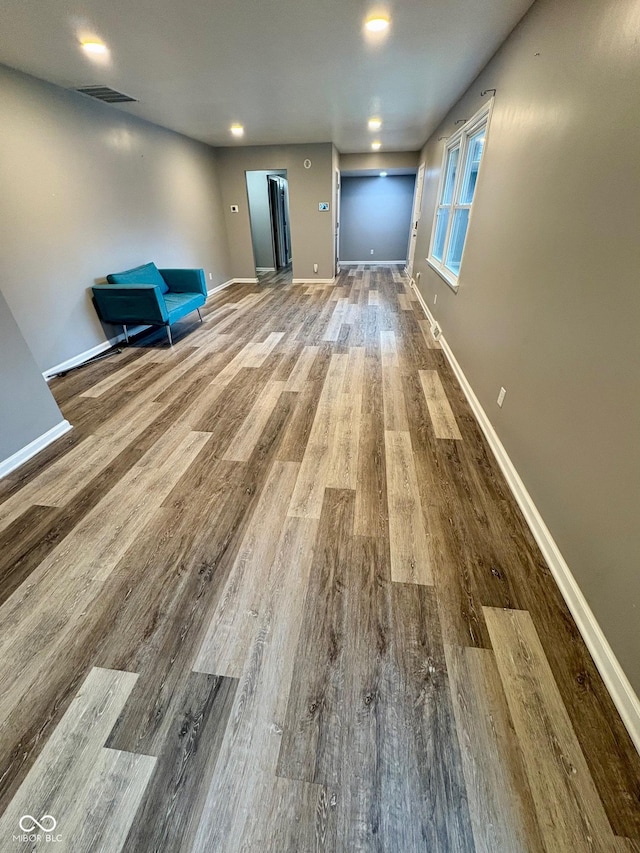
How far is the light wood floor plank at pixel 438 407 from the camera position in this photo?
247 cm

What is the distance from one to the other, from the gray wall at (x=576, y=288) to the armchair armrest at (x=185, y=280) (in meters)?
3.81

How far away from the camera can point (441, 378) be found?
10.6 feet

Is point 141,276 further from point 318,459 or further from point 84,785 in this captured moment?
point 84,785

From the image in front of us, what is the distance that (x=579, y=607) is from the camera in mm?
1312

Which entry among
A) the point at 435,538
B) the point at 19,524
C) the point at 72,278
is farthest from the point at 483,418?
the point at 72,278

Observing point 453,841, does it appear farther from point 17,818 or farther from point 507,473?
point 507,473

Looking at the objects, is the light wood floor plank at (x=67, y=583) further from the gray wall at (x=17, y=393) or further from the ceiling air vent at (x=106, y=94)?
the ceiling air vent at (x=106, y=94)

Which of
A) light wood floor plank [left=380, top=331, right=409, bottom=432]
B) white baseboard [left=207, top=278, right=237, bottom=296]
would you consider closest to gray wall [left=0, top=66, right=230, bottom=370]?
white baseboard [left=207, top=278, right=237, bottom=296]

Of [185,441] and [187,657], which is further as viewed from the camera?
[185,441]

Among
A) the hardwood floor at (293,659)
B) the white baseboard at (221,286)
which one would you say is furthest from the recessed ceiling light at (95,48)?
the white baseboard at (221,286)

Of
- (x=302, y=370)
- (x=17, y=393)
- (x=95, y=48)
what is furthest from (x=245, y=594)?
(x=95, y=48)

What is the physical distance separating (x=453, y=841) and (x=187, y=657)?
2.96ft

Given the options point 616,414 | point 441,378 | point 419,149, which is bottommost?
point 441,378

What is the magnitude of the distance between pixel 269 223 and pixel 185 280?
479 cm
